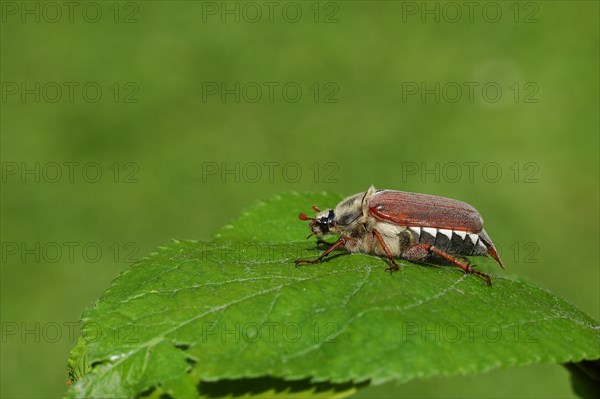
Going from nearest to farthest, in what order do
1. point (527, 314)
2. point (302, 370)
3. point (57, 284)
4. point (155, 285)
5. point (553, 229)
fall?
point (302, 370), point (527, 314), point (155, 285), point (57, 284), point (553, 229)

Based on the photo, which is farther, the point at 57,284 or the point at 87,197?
the point at 87,197

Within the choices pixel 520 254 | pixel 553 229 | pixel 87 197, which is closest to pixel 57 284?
pixel 87 197

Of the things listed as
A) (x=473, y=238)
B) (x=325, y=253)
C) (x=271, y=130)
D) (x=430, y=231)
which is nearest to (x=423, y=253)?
(x=430, y=231)

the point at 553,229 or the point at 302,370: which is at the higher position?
the point at 302,370

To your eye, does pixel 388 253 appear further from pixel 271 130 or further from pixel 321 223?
pixel 271 130

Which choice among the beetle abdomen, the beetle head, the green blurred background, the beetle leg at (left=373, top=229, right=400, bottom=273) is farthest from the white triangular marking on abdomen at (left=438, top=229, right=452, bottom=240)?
the green blurred background

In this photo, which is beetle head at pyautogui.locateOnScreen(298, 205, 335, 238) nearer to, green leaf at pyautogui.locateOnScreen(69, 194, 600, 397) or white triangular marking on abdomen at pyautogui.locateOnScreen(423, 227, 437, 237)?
white triangular marking on abdomen at pyautogui.locateOnScreen(423, 227, 437, 237)

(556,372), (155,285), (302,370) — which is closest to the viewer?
(302,370)

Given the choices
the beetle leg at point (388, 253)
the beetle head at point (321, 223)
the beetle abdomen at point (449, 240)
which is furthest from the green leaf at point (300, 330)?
the beetle head at point (321, 223)

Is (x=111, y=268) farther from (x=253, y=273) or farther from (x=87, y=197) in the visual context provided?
(x=253, y=273)
